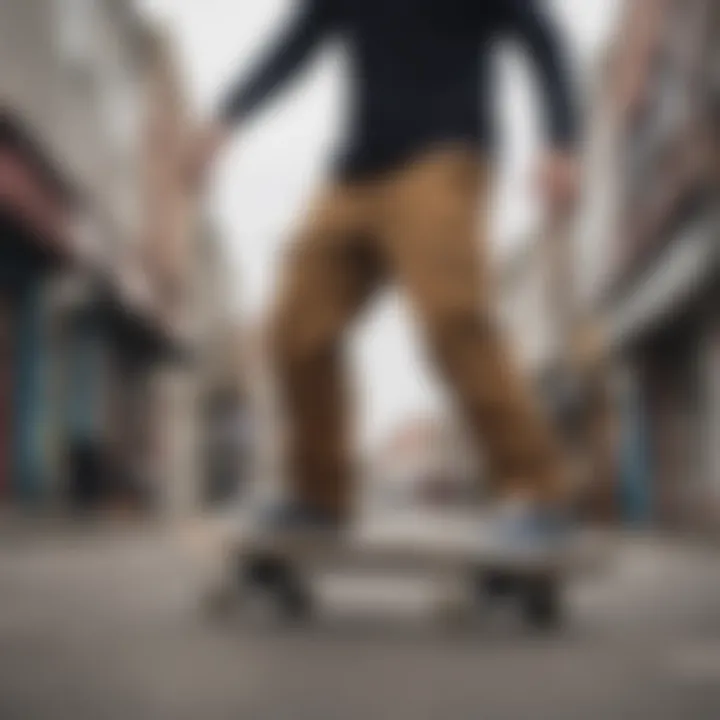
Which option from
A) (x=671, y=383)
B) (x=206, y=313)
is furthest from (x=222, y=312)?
(x=671, y=383)

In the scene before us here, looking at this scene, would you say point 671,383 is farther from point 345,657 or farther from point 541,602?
point 345,657

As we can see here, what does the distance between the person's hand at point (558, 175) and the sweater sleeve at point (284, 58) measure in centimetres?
27

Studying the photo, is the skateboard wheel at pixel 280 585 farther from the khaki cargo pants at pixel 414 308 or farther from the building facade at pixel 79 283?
the building facade at pixel 79 283

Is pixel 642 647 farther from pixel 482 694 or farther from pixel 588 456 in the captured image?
pixel 588 456

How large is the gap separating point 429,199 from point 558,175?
0.12m

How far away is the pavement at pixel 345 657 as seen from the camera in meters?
1.08

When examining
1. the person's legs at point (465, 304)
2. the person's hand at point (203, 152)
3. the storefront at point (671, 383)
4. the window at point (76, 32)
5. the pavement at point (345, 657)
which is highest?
the window at point (76, 32)

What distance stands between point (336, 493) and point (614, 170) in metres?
5.54

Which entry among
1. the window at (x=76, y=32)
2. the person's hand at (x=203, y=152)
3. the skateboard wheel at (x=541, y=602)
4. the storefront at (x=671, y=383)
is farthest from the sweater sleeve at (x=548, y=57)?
the storefront at (x=671, y=383)

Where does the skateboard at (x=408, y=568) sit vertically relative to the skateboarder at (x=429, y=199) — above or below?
below

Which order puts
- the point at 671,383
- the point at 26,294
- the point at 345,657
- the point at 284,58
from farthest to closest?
the point at 671,383
the point at 26,294
the point at 284,58
the point at 345,657

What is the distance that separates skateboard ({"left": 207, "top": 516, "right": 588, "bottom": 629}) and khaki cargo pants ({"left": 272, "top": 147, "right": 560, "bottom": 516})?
7 centimetres

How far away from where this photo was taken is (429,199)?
5.43 feet

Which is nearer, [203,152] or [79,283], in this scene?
[203,152]
